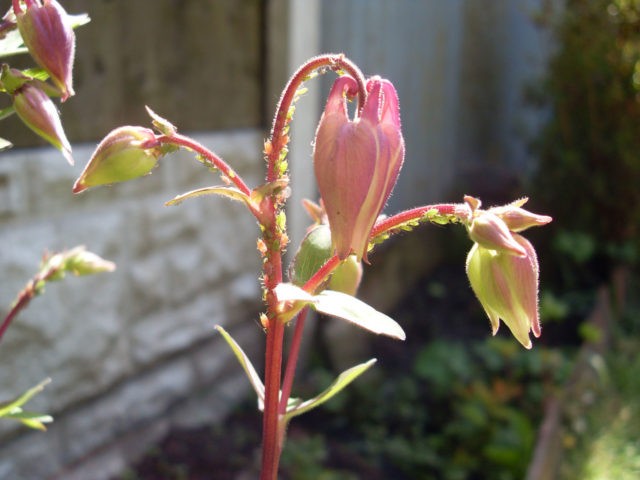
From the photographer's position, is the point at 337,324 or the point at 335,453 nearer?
the point at 335,453

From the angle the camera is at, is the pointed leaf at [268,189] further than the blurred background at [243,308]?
No

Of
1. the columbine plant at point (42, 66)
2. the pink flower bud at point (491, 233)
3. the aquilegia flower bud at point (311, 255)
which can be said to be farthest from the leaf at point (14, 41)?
the pink flower bud at point (491, 233)

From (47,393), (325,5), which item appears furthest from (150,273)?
(325,5)

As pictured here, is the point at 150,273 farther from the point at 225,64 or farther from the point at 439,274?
the point at 439,274

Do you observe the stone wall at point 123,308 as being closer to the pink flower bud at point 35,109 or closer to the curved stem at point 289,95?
the pink flower bud at point 35,109

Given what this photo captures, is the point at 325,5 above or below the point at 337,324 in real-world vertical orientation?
above

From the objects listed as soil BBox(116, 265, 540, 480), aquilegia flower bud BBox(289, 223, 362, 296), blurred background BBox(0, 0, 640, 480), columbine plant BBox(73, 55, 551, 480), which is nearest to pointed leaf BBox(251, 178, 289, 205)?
columbine plant BBox(73, 55, 551, 480)

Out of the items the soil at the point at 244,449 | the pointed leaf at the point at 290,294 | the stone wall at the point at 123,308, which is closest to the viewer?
the pointed leaf at the point at 290,294
